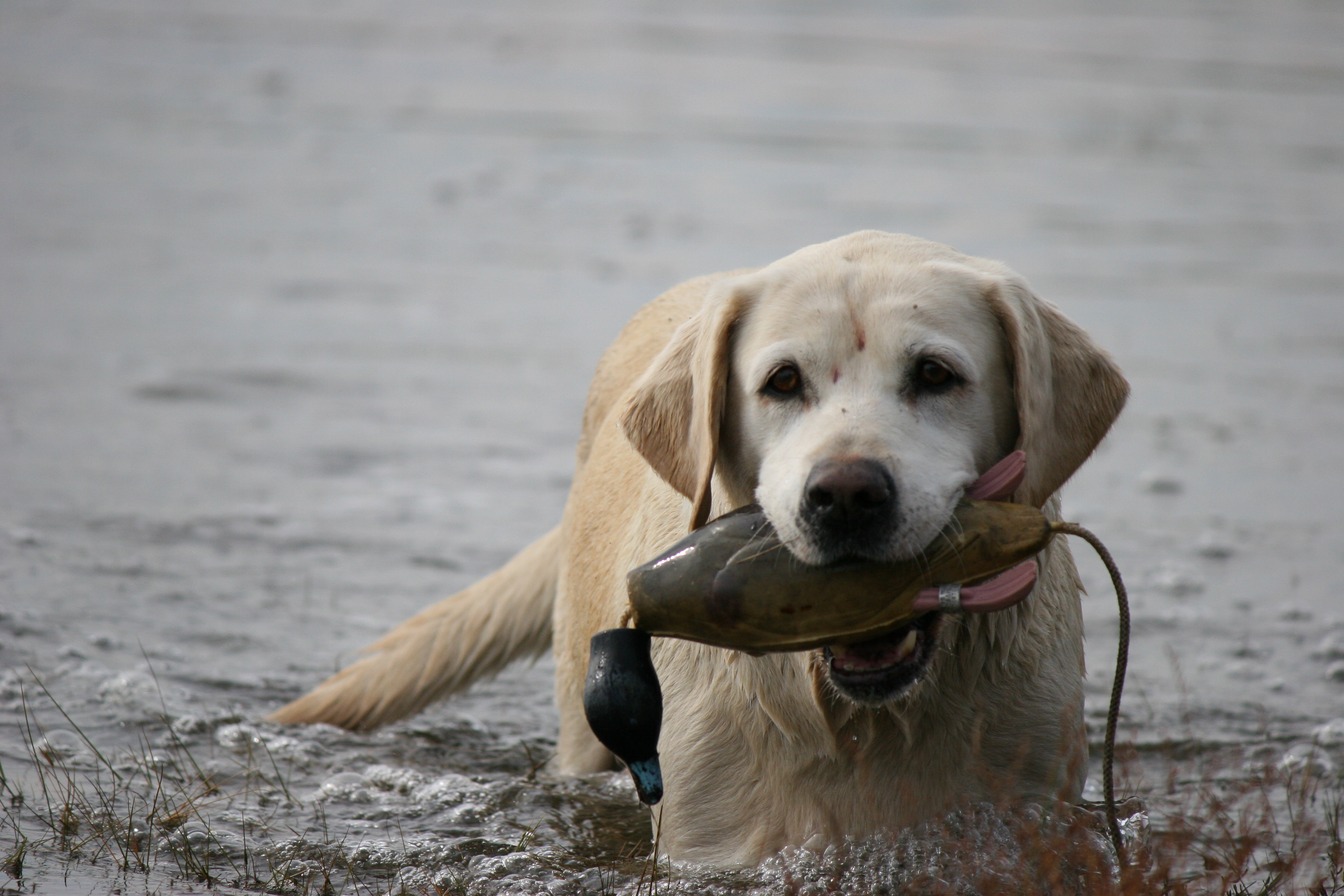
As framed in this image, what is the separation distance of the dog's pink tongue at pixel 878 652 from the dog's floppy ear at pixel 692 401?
0.48 m

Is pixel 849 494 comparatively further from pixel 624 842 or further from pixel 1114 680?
Result: pixel 624 842

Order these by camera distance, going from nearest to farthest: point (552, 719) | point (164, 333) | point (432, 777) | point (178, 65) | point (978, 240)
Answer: point (432, 777)
point (552, 719)
point (164, 333)
point (978, 240)
point (178, 65)

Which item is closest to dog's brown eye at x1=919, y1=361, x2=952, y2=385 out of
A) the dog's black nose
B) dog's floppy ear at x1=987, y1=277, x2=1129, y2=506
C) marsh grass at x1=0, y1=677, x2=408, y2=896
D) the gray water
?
dog's floppy ear at x1=987, y1=277, x2=1129, y2=506

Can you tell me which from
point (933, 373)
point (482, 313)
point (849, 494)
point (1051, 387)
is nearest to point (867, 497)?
point (849, 494)

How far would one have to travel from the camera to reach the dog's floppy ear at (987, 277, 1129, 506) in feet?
10.9

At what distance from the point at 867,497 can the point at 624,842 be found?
1793 millimetres

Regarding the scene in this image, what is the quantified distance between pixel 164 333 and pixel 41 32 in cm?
1077

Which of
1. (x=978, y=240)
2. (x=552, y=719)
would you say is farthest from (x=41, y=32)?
(x=552, y=719)

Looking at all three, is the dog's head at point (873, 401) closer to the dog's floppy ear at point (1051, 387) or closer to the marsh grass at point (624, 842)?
the dog's floppy ear at point (1051, 387)

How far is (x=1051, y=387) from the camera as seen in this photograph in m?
3.42

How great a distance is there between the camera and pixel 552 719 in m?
5.64

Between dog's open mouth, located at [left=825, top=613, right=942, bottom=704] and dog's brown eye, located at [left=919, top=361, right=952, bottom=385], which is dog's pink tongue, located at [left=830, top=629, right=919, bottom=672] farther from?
dog's brown eye, located at [left=919, top=361, right=952, bottom=385]

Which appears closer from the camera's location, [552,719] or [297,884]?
[297,884]

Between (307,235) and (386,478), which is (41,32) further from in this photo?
(386,478)
